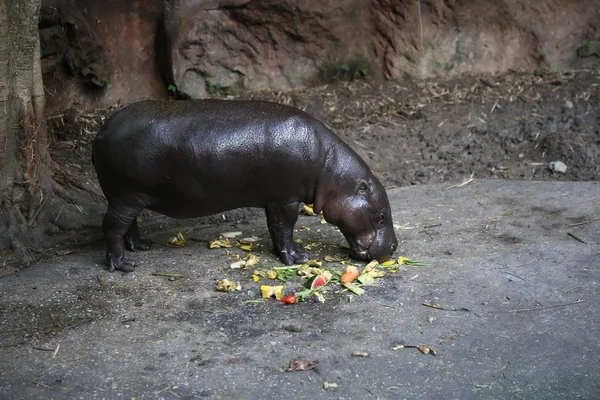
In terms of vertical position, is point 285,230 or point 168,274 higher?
point 285,230

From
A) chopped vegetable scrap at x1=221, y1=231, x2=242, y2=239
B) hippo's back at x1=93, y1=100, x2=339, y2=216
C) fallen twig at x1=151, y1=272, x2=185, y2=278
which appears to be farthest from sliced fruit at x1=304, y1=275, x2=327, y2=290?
chopped vegetable scrap at x1=221, y1=231, x2=242, y2=239

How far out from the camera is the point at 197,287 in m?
5.47

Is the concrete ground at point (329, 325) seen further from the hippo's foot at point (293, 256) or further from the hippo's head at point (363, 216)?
the hippo's head at point (363, 216)

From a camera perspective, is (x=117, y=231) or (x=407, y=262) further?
(x=407, y=262)

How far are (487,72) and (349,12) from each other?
2.08 metres

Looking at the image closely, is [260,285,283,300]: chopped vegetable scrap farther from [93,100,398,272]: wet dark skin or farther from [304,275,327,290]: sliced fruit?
[93,100,398,272]: wet dark skin

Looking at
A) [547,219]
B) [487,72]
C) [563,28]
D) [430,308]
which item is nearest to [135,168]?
[430,308]

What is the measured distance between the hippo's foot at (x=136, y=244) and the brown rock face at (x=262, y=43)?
134 inches

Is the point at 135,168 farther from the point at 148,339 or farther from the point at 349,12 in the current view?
the point at 349,12

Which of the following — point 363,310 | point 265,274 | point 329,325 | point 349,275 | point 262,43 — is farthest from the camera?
point 262,43

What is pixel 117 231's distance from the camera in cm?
576

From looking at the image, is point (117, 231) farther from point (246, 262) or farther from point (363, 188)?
point (363, 188)

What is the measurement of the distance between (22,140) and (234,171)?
74.7 inches

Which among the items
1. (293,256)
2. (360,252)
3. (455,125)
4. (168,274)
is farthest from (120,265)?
(455,125)
